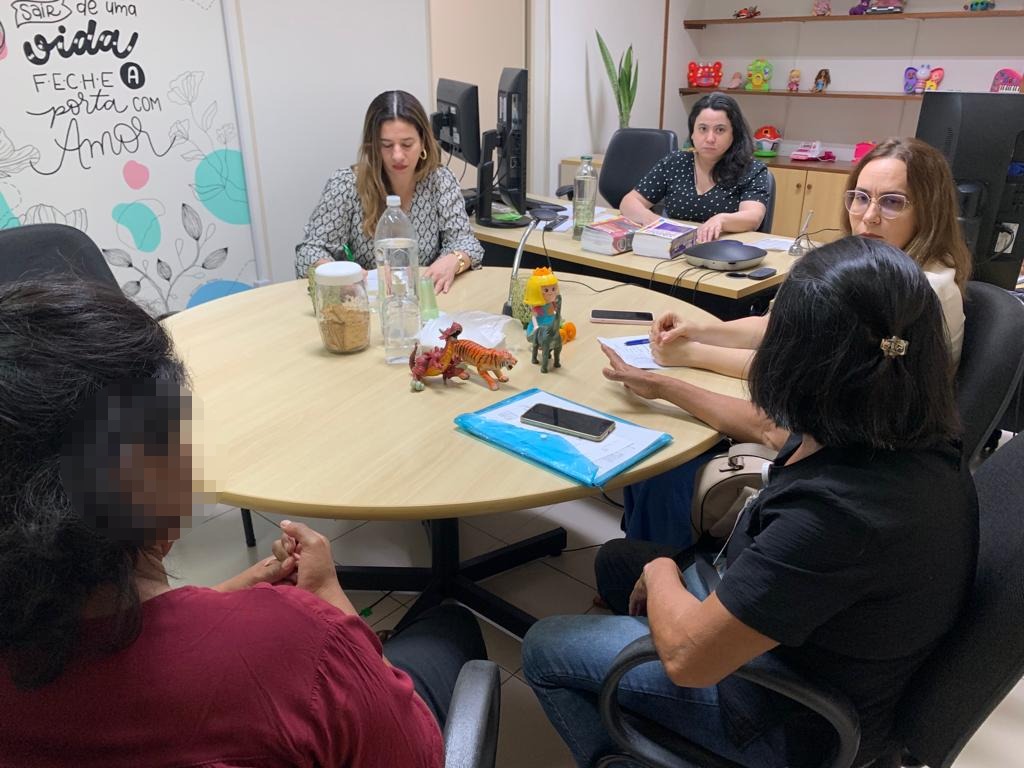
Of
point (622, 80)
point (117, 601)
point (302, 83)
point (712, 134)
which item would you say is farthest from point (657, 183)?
point (117, 601)

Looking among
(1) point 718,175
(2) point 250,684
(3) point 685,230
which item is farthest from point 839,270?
(1) point 718,175

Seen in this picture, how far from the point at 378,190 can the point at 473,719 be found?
1.91 meters

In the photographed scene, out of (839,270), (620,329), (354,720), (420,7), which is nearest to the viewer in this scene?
(354,720)

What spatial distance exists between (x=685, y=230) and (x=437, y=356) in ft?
4.82

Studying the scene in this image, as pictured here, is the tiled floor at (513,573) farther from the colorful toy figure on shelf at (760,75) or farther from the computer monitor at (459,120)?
the colorful toy figure on shelf at (760,75)

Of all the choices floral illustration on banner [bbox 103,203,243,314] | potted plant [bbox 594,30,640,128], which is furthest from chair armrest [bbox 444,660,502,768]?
potted plant [bbox 594,30,640,128]

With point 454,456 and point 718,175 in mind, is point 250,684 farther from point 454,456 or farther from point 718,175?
point 718,175

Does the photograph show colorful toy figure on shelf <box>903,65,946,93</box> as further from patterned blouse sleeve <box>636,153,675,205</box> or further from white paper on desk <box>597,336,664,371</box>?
white paper on desk <box>597,336,664,371</box>

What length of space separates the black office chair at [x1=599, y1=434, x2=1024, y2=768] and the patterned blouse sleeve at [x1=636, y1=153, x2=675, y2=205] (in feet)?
8.11

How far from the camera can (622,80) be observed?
4762mm

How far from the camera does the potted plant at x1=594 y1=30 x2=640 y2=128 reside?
473 cm

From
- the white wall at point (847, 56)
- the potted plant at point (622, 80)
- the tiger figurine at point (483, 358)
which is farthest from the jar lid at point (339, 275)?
the white wall at point (847, 56)

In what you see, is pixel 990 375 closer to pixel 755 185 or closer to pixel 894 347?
pixel 894 347

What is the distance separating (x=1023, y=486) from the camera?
3.24 feet
